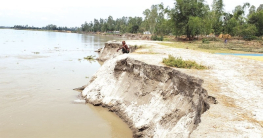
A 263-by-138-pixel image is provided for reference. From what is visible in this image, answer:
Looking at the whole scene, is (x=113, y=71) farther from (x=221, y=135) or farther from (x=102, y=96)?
(x=221, y=135)

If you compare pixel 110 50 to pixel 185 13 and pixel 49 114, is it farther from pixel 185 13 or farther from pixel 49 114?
pixel 185 13

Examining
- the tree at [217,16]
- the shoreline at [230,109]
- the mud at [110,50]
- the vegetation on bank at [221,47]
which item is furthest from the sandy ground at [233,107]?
the tree at [217,16]

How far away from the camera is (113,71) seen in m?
12.5

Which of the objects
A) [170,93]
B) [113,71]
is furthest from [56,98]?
[170,93]

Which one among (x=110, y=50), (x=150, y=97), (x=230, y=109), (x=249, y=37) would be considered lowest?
(x=150, y=97)

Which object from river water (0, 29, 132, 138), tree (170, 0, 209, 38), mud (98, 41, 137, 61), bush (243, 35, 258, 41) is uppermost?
tree (170, 0, 209, 38)

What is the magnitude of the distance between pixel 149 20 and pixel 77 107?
77.5 metres

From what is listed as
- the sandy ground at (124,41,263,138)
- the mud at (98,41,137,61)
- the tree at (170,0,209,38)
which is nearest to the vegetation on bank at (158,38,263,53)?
the mud at (98,41,137,61)

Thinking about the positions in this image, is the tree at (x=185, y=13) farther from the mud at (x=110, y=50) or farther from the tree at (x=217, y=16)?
the mud at (x=110, y=50)

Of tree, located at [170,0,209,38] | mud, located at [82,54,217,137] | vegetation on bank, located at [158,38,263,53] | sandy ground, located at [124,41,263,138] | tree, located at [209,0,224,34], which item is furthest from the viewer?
tree, located at [209,0,224,34]

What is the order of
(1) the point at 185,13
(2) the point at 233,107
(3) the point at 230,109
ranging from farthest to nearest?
1. (1) the point at 185,13
2. (2) the point at 233,107
3. (3) the point at 230,109

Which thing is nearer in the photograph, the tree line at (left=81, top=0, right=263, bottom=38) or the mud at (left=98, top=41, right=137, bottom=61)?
the mud at (left=98, top=41, right=137, bottom=61)

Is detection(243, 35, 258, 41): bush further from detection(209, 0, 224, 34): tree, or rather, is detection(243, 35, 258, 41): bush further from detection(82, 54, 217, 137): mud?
detection(82, 54, 217, 137): mud

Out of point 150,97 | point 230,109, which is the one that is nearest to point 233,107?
point 230,109
